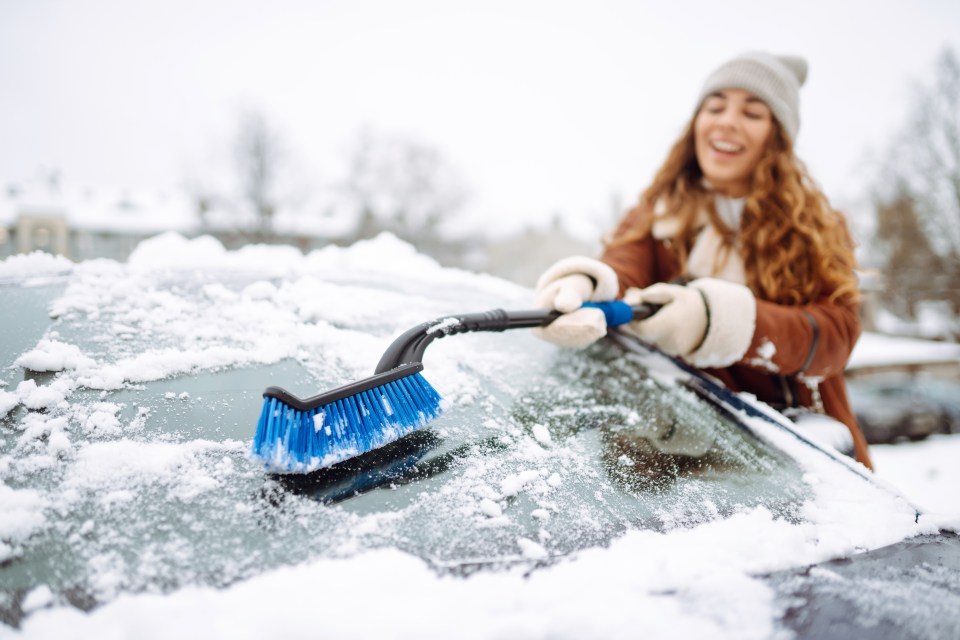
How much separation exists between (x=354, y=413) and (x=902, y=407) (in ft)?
21.0

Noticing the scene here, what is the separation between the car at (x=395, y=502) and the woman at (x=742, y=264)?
37 centimetres

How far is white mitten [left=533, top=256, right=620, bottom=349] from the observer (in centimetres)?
156

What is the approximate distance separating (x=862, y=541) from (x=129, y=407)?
4.17ft

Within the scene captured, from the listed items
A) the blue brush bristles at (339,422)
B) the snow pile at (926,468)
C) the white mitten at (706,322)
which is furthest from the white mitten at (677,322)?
the snow pile at (926,468)

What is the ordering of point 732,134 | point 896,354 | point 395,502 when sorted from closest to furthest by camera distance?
point 395,502, point 732,134, point 896,354

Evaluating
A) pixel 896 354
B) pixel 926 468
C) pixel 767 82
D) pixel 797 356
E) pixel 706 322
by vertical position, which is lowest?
pixel 926 468

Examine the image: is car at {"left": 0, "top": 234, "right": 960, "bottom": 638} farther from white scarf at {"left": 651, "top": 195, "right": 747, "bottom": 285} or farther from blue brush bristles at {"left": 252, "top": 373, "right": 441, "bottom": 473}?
white scarf at {"left": 651, "top": 195, "right": 747, "bottom": 285}

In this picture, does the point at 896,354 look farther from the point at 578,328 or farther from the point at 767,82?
the point at 578,328

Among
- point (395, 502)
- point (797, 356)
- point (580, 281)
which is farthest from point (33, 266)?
point (797, 356)

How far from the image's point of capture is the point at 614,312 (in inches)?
66.5

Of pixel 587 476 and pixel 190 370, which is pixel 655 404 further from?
pixel 190 370

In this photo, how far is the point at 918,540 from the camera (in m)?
0.90

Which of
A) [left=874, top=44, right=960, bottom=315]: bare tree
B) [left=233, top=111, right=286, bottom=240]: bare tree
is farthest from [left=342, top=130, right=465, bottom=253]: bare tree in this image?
[left=874, top=44, right=960, bottom=315]: bare tree

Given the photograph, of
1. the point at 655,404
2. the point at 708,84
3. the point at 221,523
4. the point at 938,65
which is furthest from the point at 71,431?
the point at 938,65
